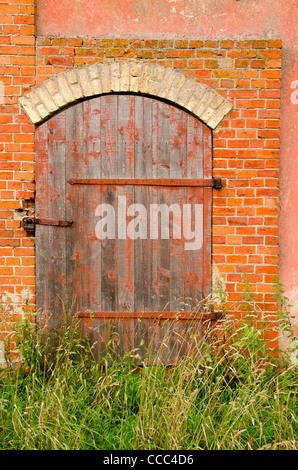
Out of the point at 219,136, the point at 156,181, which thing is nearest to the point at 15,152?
the point at 156,181

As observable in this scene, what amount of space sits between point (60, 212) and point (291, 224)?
197 centimetres

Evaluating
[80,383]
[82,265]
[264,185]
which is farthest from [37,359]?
[264,185]

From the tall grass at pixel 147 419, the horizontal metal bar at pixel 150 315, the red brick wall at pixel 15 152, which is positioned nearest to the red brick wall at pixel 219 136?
the red brick wall at pixel 15 152

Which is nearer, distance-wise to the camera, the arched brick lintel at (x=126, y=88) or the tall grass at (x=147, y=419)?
the tall grass at (x=147, y=419)

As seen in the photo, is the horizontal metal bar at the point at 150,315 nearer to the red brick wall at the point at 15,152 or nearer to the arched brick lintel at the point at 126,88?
the red brick wall at the point at 15,152

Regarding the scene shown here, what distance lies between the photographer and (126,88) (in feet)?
10.5

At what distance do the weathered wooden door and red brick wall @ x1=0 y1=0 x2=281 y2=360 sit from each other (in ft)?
0.41

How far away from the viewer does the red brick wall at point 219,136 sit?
321 cm

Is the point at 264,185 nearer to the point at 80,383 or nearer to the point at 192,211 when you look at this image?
the point at 192,211

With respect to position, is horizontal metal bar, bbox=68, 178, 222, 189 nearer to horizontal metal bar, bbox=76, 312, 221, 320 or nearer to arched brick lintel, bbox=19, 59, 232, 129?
arched brick lintel, bbox=19, 59, 232, 129

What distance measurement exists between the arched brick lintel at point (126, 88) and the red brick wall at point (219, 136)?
68 mm

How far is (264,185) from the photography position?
324 cm

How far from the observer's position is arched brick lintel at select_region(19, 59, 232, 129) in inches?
126

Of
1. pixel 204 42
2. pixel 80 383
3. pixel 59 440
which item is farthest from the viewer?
pixel 204 42
